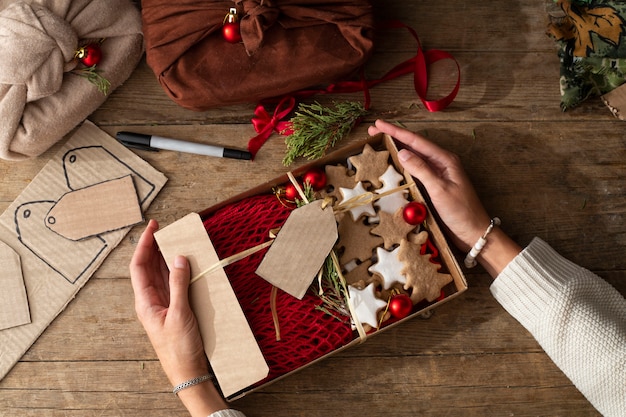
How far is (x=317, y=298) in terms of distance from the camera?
1.01m

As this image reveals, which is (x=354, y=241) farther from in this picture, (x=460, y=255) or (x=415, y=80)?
(x=415, y=80)

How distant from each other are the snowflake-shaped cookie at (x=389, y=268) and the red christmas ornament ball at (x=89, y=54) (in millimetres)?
706

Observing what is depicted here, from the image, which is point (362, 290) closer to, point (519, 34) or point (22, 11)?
point (519, 34)

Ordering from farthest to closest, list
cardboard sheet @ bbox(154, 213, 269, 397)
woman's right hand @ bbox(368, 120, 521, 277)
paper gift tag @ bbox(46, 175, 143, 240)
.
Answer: paper gift tag @ bbox(46, 175, 143, 240) < woman's right hand @ bbox(368, 120, 521, 277) < cardboard sheet @ bbox(154, 213, 269, 397)

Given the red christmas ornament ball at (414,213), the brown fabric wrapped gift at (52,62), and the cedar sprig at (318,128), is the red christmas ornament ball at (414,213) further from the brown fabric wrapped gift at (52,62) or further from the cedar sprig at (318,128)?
the brown fabric wrapped gift at (52,62)

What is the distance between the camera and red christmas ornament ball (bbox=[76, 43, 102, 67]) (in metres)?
1.14

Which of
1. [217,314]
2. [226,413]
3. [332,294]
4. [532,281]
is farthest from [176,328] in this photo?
[532,281]

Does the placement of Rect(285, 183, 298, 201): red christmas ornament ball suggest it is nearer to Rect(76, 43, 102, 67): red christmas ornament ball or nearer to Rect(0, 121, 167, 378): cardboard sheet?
Rect(0, 121, 167, 378): cardboard sheet

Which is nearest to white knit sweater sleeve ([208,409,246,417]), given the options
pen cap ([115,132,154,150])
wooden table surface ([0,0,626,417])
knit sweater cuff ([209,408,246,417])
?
knit sweater cuff ([209,408,246,417])

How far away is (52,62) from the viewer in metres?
1.10

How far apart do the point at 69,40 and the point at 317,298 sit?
2.32ft

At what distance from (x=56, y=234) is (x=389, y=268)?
27.7 inches

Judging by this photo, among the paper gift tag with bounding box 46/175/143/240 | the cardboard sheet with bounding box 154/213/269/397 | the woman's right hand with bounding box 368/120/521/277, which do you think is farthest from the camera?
the paper gift tag with bounding box 46/175/143/240

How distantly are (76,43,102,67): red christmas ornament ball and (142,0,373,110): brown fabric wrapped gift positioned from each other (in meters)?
0.12
